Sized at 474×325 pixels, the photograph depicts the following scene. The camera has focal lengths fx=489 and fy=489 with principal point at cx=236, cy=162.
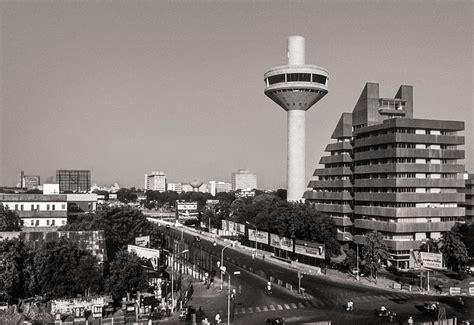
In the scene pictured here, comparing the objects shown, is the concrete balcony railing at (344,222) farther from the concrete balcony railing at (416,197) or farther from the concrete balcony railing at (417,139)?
the concrete balcony railing at (417,139)

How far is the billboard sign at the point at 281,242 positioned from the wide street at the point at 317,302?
11.5 meters

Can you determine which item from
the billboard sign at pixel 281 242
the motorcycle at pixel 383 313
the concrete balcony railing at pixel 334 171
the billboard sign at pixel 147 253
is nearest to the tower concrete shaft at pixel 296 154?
the concrete balcony railing at pixel 334 171

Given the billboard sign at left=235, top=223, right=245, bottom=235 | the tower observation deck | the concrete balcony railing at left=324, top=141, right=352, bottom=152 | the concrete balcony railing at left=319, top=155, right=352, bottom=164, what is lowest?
the billboard sign at left=235, top=223, right=245, bottom=235

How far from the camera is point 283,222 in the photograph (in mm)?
98062

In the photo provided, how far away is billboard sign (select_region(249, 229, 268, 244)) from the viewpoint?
107 metres

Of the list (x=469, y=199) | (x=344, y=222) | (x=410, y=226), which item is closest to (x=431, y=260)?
(x=410, y=226)

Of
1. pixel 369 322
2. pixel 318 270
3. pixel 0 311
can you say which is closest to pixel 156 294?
pixel 0 311

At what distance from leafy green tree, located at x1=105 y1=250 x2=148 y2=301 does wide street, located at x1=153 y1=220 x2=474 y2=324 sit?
795 centimetres

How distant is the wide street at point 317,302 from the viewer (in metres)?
55.2

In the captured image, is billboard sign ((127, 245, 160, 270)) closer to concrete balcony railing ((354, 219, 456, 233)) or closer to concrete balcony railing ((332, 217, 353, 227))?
concrete balcony railing ((354, 219, 456, 233))

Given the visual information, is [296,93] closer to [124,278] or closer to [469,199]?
[469,199]

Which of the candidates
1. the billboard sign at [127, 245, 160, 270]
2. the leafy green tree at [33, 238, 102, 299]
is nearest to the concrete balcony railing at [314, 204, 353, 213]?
the billboard sign at [127, 245, 160, 270]

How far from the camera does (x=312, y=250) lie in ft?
286

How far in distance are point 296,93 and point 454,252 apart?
82.4 meters
